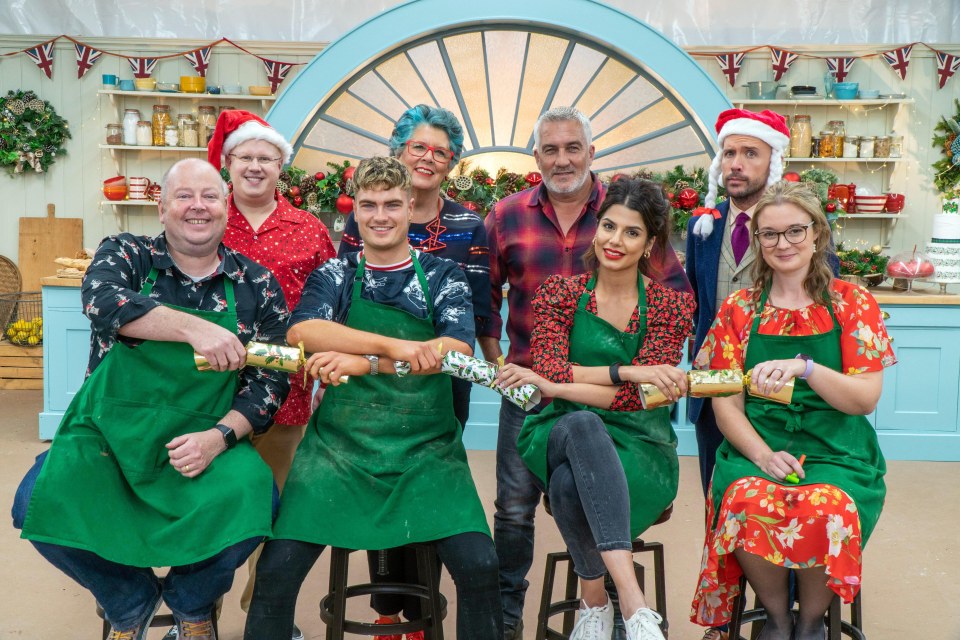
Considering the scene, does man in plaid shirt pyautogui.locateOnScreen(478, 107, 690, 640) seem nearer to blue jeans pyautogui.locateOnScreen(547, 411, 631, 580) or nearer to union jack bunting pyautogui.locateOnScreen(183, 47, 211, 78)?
blue jeans pyautogui.locateOnScreen(547, 411, 631, 580)

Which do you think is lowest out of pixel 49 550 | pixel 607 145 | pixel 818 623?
pixel 818 623

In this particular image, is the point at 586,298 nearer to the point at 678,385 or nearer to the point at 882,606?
the point at 678,385

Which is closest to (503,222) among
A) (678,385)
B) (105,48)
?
(678,385)

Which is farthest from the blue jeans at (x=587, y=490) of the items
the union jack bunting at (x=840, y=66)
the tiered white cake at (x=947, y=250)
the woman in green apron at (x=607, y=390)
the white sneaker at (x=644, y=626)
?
the union jack bunting at (x=840, y=66)

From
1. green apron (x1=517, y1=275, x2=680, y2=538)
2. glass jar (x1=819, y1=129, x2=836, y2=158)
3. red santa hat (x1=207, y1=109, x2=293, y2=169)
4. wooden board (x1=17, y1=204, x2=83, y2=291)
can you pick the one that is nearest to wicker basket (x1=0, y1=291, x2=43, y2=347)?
wooden board (x1=17, y1=204, x2=83, y2=291)

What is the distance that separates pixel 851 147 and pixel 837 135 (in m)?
0.17

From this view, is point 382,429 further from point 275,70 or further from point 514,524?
point 275,70

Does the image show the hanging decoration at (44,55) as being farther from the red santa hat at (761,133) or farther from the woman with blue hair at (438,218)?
the red santa hat at (761,133)

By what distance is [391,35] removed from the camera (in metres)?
5.16

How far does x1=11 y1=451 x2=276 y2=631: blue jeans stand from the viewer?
2082mm

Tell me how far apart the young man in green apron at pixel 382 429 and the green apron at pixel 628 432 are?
0.21 m

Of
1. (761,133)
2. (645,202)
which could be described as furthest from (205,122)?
(645,202)

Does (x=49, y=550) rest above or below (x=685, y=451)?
above

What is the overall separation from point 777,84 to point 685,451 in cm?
336
